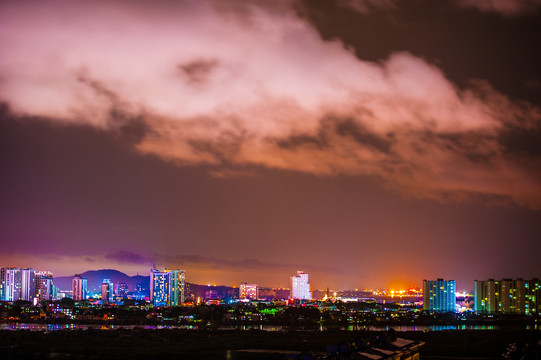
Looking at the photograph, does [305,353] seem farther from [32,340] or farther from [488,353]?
[32,340]

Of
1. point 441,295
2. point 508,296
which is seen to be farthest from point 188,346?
point 441,295

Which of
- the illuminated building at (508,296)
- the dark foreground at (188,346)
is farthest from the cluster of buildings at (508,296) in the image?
the dark foreground at (188,346)

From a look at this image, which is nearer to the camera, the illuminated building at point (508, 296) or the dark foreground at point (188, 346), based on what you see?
the dark foreground at point (188, 346)

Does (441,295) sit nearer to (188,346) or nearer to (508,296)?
(508,296)

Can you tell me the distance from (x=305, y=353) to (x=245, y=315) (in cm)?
11010

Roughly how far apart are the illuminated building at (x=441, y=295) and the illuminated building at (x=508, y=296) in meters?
15.6

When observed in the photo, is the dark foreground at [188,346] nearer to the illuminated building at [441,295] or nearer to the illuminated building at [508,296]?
the illuminated building at [508,296]

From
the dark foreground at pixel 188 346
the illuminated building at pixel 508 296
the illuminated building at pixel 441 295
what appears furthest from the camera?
the illuminated building at pixel 441 295

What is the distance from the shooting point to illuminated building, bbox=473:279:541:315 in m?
123

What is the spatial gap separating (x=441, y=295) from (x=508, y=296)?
2811 cm

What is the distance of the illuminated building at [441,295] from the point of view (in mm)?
153125

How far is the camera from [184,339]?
60.2 m

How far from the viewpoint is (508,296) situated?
418ft

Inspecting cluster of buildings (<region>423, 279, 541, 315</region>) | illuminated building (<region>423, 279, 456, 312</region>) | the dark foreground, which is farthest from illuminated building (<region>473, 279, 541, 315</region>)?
the dark foreground
